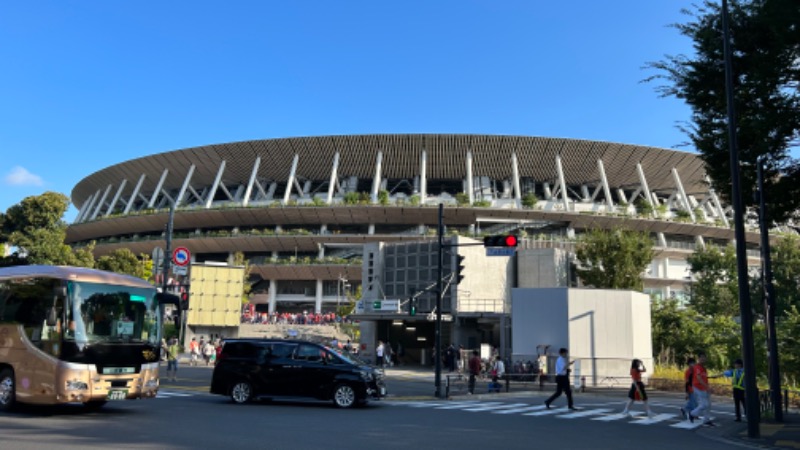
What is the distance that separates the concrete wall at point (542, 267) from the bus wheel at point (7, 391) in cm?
3129

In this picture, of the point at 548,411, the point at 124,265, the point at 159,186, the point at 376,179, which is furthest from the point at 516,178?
the point at 548,411

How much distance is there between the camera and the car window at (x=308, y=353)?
16.0m

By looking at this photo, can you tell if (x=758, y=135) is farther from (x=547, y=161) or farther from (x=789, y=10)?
(x=547, y=161)

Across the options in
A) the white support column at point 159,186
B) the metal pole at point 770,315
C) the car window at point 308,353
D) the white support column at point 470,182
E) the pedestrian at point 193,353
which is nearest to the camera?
the metal pole at point 770,315

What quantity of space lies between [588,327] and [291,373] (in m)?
14.7

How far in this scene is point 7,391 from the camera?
42.3 feet

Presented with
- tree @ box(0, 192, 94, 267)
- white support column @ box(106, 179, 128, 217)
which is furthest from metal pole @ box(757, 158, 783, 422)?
white support column @ box(106, 179, 128, 217)

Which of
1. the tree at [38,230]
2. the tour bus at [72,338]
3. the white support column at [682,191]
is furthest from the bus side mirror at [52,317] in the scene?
the white support column at [682,191]

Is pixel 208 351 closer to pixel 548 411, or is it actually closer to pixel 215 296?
pixel 215 296

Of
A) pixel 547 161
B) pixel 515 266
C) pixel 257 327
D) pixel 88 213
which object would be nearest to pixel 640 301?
pixel 515 266

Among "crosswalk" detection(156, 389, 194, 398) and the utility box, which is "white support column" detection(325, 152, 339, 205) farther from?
"crosswalk" detection(156, 389, 194, 398)

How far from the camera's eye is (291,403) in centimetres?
1670

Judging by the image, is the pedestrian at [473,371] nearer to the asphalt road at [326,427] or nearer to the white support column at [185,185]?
the asphalt road at [326,427]

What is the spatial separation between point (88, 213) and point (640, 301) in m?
75.3
